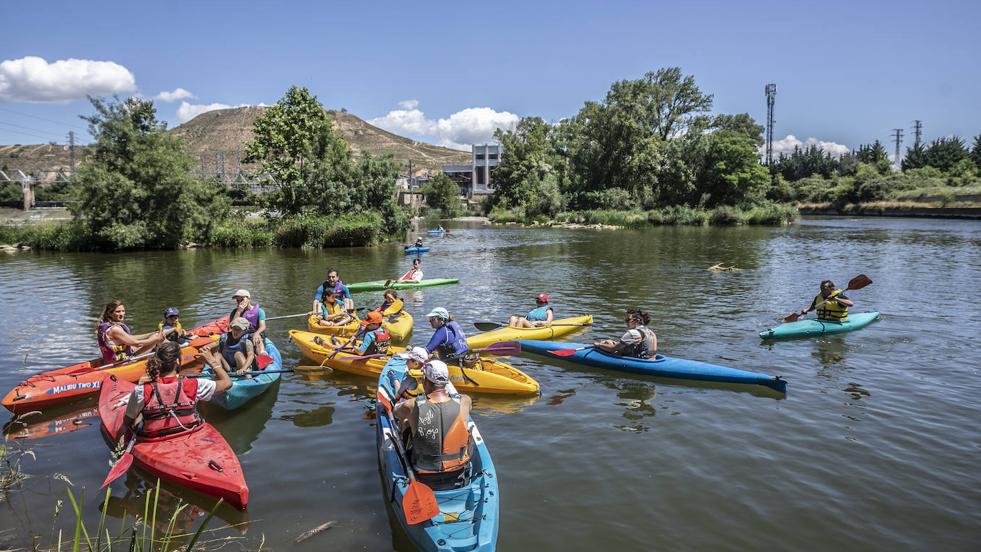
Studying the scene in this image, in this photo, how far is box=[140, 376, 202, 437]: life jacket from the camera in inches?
293

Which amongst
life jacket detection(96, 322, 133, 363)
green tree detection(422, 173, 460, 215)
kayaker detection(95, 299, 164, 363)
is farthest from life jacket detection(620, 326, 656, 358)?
green tree detection(422, 173, 460, 215)

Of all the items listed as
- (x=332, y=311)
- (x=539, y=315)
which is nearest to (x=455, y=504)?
(x=539, y=315)

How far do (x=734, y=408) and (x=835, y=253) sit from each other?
94.9 ft

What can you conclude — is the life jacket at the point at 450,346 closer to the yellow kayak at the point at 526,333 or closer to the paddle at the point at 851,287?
the yellow kayak at the point at 526,333

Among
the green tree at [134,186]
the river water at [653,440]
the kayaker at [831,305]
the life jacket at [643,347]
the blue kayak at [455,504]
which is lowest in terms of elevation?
the river water at [653,440]

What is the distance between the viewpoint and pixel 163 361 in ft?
24.3

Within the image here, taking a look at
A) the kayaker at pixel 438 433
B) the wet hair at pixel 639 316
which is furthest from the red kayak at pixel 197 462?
A: the wet hair at pixel 639 316

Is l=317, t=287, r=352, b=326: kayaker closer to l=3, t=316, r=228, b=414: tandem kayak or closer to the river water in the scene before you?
the river water

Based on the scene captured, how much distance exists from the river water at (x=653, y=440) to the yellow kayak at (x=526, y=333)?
54cm

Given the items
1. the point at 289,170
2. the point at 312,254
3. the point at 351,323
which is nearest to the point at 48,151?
the point at 289,170

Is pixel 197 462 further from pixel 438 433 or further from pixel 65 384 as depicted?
pixel 65 384

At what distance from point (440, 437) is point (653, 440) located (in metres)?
4.19

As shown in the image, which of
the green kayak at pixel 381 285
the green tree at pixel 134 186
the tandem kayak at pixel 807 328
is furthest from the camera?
the green tree at pixel 134 186

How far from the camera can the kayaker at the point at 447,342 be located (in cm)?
1111
